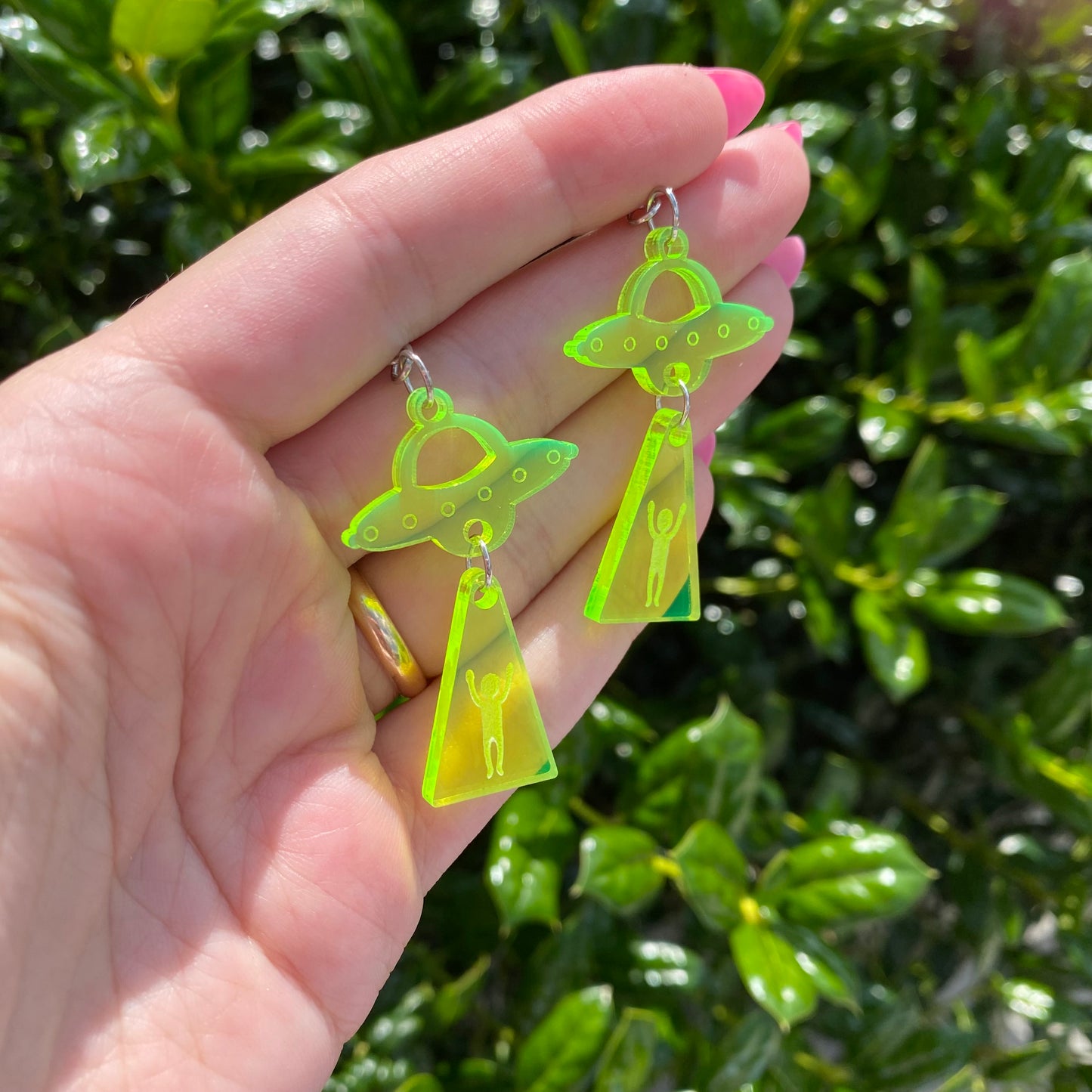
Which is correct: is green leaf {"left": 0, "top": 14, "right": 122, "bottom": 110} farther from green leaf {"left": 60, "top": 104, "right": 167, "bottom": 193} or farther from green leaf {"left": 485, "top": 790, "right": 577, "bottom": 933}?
green leaf {"left": 485, "top": 790, "right": 577, "bottom": 933}

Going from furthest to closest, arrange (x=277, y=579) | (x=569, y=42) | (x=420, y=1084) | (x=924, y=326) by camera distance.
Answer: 1. (x=924, y=326)
2. (x=569, y=42)
3. (x=420, y=1084)
4. (x=277, y=579)

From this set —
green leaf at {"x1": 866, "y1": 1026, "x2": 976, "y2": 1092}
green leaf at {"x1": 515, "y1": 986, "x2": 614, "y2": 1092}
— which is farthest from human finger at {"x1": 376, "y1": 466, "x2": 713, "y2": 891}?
green leaf at {"x1": 866, "y1": 1026, "x2": 976, "y2": 1092}

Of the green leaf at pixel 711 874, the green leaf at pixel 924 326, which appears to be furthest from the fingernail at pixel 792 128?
the green leaf at pixel 711 874

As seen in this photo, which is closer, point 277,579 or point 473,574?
point 277,579

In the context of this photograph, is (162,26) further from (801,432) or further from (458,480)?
(801,432)

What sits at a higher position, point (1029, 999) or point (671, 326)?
point (671, 326)

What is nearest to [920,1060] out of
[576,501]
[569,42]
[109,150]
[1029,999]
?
[1029,999]

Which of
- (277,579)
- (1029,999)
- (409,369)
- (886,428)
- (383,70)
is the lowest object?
(1029,999)

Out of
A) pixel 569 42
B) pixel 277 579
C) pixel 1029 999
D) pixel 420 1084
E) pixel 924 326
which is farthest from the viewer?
pixel 1029 999
